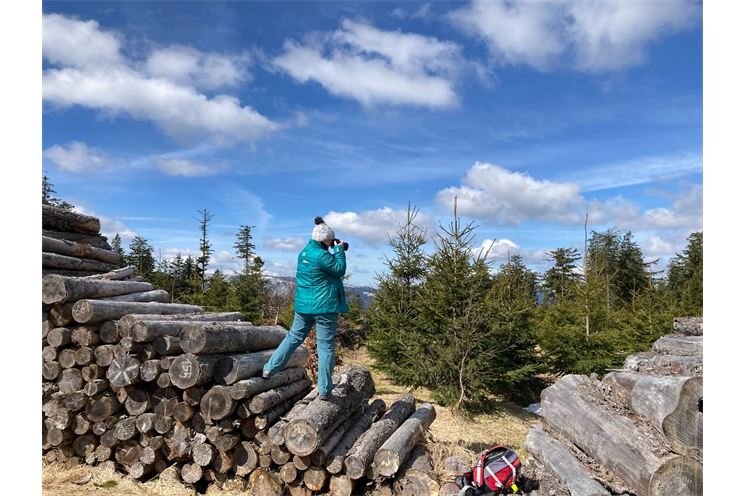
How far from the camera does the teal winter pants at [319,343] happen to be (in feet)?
22.5

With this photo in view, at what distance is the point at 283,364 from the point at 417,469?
2.31 metres

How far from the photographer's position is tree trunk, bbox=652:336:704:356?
7.04m

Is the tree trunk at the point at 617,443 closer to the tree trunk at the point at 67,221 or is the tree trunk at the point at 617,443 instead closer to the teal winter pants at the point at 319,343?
the teal winter pants at the point at 319,343

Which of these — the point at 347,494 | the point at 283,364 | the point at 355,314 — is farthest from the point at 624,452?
the point at 355,314

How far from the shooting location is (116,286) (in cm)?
873

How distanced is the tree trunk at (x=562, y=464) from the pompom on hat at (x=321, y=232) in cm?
356

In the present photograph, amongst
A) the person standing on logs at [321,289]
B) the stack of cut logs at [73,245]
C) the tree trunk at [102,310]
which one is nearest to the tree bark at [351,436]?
the person standing on logs at [321,289]

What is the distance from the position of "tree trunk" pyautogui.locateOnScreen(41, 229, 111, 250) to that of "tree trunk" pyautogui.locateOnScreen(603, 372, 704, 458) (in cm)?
1001

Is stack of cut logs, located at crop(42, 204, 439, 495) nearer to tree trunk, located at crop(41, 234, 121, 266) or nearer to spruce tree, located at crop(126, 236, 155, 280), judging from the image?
tree trunk, located at crop(41, 234, 121, 266)

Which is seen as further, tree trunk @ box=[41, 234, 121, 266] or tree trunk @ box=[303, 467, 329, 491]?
tree trunk @ box=[41, 234, 121, 266]

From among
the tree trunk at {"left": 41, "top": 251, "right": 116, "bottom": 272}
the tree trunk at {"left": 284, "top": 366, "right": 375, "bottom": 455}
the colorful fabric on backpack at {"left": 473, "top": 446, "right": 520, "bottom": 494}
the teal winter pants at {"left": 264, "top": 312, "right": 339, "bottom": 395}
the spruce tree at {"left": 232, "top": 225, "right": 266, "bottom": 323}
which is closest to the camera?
the colorful fabric on backpack at {"left": 473, "top": 446, "right": 520, "bottom": 494}

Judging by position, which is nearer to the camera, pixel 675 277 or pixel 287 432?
pixel 287 432

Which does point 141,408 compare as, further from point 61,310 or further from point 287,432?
point 287,432

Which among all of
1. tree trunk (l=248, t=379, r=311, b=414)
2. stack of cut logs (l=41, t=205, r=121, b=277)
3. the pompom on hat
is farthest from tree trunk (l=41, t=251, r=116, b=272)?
the pompom on hat
